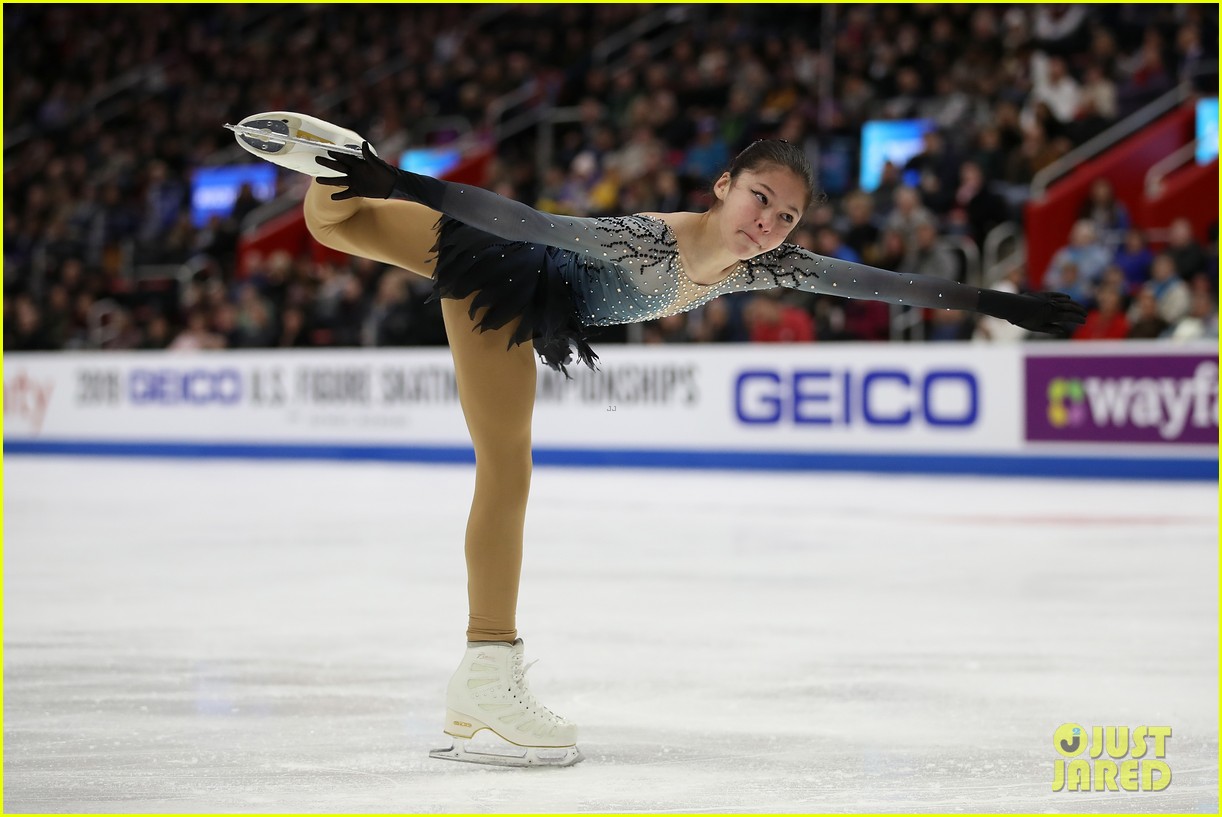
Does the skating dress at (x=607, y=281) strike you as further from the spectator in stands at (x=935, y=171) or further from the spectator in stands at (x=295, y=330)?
the spectator in stands at (x=295, y=330)

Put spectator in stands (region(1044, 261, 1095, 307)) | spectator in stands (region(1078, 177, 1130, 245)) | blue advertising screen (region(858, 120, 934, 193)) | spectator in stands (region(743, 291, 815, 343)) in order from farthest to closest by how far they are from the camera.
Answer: blue advertising screen (region(858, 120, 934, 193)) → spectator in stands (region(743, 291, 815, 343)) → spectator in stands (region(1078, 177, 1130, 245)) → spectator in stands (region(1044, 261, 1095, 307))

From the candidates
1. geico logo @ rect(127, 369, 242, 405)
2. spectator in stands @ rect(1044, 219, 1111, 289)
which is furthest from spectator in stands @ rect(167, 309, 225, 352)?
Answer: spectator in stands @ rect(1044, 219, 1111, 289)

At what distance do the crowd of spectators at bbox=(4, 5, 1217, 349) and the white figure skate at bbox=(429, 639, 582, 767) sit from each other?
793 centimetres

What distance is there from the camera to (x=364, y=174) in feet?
8.02

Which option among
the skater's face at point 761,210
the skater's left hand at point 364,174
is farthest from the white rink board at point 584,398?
the skater's left hand at point 364,174

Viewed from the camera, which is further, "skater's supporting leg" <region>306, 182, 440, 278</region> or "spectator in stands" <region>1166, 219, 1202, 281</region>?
"spectator in stands" <region>1166, 219, 1202, 281</region>

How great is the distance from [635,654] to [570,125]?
11.9 metres

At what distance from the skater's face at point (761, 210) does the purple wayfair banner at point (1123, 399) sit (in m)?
7.43

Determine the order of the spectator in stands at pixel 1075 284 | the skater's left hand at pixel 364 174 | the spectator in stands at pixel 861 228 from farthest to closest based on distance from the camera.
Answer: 1. the spectator in stands at pixel 861 228
2. the spectator in stands at pixel 1075 284
3. the skater's left hand at pixel 364 174

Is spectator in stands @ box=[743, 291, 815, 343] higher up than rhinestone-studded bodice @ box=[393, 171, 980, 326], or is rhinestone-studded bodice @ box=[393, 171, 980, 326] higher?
spectator in stands @ box=[743, 291, 815, 343]

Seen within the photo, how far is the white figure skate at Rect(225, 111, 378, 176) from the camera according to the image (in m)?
2.54

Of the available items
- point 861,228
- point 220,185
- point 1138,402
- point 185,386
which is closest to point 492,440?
point 1138,402

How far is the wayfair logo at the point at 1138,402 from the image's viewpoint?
9438mm

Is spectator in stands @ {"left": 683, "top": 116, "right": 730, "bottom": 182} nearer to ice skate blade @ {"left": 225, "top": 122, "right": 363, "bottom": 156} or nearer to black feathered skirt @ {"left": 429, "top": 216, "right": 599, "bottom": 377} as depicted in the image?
black feathered skirt @ {"left": 429, "top": 216, "right": 599, "bottom": 377}
